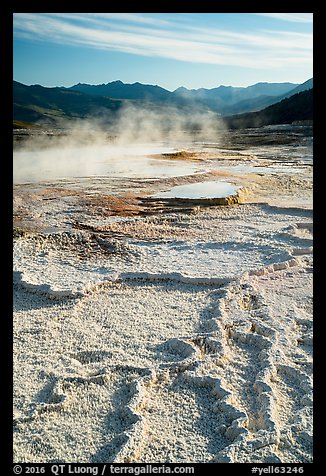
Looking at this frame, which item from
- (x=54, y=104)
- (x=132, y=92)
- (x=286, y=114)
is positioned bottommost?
(x=286, y=114)

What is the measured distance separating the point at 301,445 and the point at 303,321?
3.65 feet

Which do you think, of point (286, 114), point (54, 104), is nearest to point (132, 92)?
point (54, 104)

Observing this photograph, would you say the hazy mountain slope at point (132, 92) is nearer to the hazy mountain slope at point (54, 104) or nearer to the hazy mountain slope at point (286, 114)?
the hazy mountain slope at point (54, 104)

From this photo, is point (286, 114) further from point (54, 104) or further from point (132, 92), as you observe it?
point (132, 92)

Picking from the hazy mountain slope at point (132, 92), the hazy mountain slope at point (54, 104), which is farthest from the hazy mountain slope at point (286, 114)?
the hazy mountain slope at point (132, 92)

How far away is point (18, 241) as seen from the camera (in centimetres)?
426

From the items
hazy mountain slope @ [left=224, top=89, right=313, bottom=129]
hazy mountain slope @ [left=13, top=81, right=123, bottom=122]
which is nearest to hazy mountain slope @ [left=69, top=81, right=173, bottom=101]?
hazy mountain slope @ [left=13, top=81, right=123, bottom=122]

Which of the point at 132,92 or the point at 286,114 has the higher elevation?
the point at 132,92

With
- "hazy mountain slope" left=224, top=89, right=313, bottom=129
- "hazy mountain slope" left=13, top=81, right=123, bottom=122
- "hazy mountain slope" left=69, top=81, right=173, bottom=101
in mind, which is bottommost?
"hazy mountain slope" left=224, top=89, right=313, bottom=129

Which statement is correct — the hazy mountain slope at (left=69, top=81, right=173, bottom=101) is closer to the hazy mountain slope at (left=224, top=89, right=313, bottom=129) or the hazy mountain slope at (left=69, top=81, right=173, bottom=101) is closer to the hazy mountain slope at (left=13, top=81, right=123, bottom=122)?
the hazy mountain slope at (left=13, top=81, right=123, bottom=122)

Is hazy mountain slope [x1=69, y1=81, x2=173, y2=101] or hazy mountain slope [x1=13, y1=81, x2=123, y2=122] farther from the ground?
hazy mountain slope [x1=69, y1=81, x2=173, y2=101]

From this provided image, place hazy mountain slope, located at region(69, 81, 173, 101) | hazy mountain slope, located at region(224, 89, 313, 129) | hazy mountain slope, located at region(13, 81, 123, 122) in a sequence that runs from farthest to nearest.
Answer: hazy mountain slope, located at region(69, 81, 173, 101) < hazy mountain slope, located at region(13, 81, 123, 122) < hazy mountain slope, located at region(224, 89, 313, 129)
